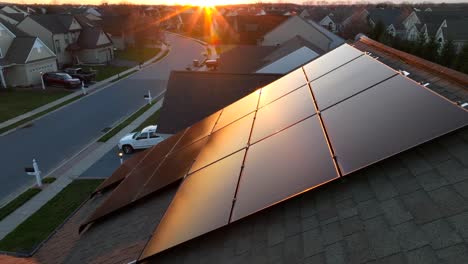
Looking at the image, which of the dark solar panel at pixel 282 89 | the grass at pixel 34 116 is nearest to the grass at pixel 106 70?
the grass at pixel 34 116

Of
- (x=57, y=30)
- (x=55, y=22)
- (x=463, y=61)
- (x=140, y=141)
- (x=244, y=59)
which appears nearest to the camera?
(x=140, y=141)

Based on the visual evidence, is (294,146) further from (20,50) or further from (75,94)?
(20,50)

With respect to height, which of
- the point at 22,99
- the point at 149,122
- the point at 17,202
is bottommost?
the point at 17,202

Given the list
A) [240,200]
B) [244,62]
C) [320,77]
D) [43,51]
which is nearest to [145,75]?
[43,51]

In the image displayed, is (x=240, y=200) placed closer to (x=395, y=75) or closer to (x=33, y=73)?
(x=395, y=75)

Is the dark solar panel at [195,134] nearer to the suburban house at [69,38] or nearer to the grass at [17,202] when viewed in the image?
the grass at [17,202]

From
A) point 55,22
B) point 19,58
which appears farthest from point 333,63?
point 55,22

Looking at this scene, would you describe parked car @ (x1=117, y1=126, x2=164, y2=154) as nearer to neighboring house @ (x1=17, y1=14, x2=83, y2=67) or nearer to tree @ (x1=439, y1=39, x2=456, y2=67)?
tree @ (x1=439, y1=39, x2=456, y2=67)
